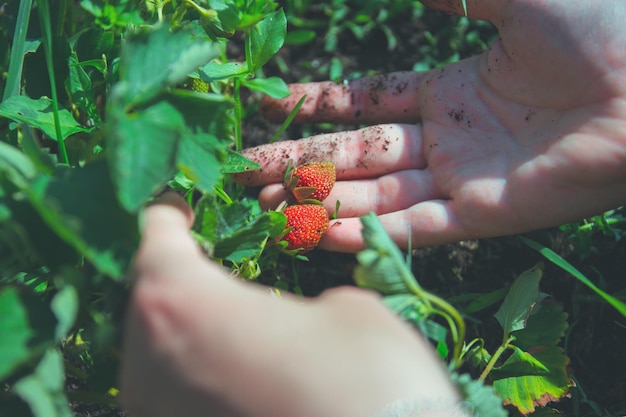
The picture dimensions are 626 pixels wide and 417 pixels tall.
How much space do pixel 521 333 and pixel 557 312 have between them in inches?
3.5

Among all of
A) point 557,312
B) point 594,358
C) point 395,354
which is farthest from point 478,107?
point 395,354

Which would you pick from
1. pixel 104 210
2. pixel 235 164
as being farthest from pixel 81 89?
pixel 104 210

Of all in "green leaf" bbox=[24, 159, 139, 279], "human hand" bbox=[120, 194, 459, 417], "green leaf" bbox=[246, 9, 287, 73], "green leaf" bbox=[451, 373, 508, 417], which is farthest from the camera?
"green leaf" bbox=[246, 9, 287, 73]

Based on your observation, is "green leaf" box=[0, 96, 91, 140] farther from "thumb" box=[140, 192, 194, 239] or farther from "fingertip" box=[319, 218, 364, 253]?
"fingertip" box=[319, 218, 364, 253]

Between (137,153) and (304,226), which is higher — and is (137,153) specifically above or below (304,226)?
above

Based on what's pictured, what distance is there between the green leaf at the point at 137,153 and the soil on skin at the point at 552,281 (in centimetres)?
75

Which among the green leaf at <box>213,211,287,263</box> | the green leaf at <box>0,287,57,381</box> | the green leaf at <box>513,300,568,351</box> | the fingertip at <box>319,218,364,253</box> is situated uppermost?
the green leaf at <box>0,287,57,381</box>

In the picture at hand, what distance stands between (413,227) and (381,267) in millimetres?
648

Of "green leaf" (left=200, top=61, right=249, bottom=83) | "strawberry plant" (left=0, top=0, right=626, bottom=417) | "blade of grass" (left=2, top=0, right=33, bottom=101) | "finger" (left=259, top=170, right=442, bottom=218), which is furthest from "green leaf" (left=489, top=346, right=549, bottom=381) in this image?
"blade of grass" (left=2, top=0, right=33, bottom=101)

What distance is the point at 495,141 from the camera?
1512mm

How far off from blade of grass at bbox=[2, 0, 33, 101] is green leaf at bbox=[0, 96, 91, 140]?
0.9 inches

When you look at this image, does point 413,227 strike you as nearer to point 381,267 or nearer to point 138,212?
point 381,267

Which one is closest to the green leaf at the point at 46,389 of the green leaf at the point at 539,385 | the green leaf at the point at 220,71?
the green leaf at the point at 220,71

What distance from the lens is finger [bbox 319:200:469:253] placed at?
4.72 feet
